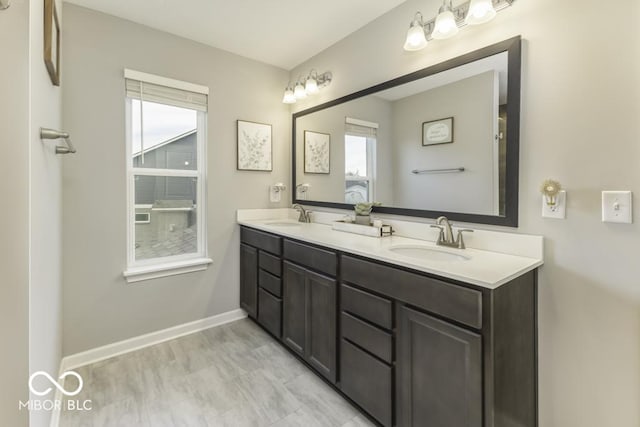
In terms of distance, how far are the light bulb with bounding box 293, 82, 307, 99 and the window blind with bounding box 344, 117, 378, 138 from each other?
0.53 meters

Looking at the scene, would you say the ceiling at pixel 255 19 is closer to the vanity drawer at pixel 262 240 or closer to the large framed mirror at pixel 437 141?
the large framed mirror at pixel 437 141

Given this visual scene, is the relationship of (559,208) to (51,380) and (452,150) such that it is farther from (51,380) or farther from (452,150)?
(51,380)

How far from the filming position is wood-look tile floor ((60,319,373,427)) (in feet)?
5.06

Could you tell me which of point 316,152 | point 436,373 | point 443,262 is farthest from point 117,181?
point 436,373

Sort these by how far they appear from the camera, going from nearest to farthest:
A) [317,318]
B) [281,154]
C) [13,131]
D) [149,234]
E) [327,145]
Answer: [13,131], [317,318], [149,234], [327,145], [281,154]

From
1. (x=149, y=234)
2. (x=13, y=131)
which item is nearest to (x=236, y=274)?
(x=149, y=234)

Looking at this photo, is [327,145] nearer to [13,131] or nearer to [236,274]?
[236,274]

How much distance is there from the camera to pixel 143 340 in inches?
89.1

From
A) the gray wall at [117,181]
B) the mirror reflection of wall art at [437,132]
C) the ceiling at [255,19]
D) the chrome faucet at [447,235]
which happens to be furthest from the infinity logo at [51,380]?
the ceiling at [255,19]

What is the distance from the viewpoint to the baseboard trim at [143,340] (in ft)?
6.61

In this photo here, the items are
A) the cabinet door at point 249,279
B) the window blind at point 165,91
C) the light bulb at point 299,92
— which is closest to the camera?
the window blind at point 165,91

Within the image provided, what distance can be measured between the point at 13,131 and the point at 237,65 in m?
2.25

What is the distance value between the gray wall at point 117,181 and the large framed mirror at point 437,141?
954mm

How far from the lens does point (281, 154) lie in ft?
9.77
